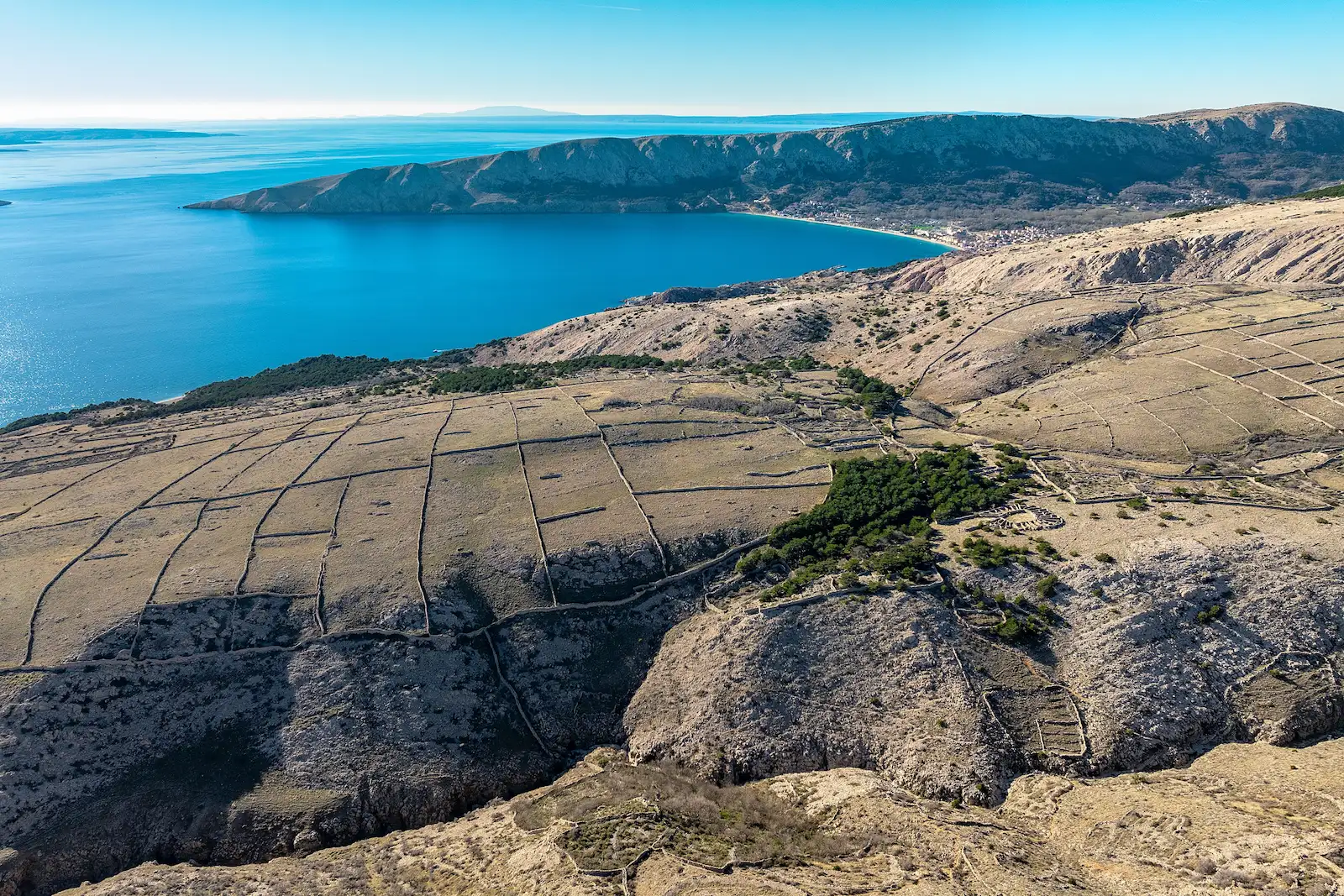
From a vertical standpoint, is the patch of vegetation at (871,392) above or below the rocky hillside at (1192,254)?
below

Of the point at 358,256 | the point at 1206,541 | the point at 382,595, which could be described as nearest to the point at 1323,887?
the point at 1206,541

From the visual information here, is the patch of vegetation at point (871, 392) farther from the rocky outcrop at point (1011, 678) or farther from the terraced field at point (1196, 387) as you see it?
the rocky outcrop at point (1011, 678)

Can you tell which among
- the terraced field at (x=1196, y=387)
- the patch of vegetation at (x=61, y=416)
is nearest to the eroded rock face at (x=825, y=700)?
the terraced field at (x=1196, y=387)

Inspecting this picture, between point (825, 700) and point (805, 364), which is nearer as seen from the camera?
point (825, 700)

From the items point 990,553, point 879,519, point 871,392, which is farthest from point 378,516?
point 871,392

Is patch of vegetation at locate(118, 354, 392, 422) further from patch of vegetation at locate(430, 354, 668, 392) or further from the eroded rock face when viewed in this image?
the eroded rock face

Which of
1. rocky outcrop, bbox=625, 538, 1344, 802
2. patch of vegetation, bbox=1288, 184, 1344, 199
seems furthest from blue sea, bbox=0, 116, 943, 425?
rocky outcrop, bbox=625, 538, 1344, 802

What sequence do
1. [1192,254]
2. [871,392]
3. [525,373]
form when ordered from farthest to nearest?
1. [1192,254]
2. [525,373]
3. [871,392]

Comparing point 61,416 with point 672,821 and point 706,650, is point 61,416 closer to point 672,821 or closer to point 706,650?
point 706,650
